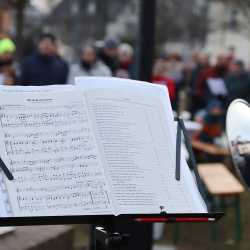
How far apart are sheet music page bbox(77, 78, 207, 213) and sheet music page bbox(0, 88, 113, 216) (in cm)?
5

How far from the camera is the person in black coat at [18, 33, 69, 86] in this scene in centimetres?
703

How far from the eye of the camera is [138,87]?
9.30ft

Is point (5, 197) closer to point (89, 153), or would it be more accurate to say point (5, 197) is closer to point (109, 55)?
point (89, 153)

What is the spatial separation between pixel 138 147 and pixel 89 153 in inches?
7.4

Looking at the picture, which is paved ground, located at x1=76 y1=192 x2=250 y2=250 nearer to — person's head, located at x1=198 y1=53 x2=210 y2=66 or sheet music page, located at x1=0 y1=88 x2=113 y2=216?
sheet music page, located at x1=0 y1=88 x2=113 y2=216

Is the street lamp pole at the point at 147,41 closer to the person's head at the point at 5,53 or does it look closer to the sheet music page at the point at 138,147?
the sheet music page at the point at 138,147

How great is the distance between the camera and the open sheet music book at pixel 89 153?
8.38ft

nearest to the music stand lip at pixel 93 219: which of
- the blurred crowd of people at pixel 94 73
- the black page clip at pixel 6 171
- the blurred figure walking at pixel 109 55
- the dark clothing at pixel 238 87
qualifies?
the black page clip at pixel 6 171

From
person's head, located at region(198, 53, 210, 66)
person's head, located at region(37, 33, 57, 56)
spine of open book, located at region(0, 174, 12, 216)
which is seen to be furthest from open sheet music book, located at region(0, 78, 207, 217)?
person's head, located at region(198, 53, 210, 66)

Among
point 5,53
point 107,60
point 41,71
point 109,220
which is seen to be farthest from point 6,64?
point 109,220

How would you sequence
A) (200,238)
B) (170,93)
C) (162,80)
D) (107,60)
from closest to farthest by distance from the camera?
(200,238) < (170,93) < (162,80) < (107,60)

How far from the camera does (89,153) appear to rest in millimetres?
2645

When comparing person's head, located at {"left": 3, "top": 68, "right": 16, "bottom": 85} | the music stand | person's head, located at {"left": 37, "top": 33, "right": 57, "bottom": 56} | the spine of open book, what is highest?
person's head, located at {"left": 37, "top": 33, "right": 57, "bottom": 56}

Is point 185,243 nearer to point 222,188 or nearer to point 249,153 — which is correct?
point 222,188
